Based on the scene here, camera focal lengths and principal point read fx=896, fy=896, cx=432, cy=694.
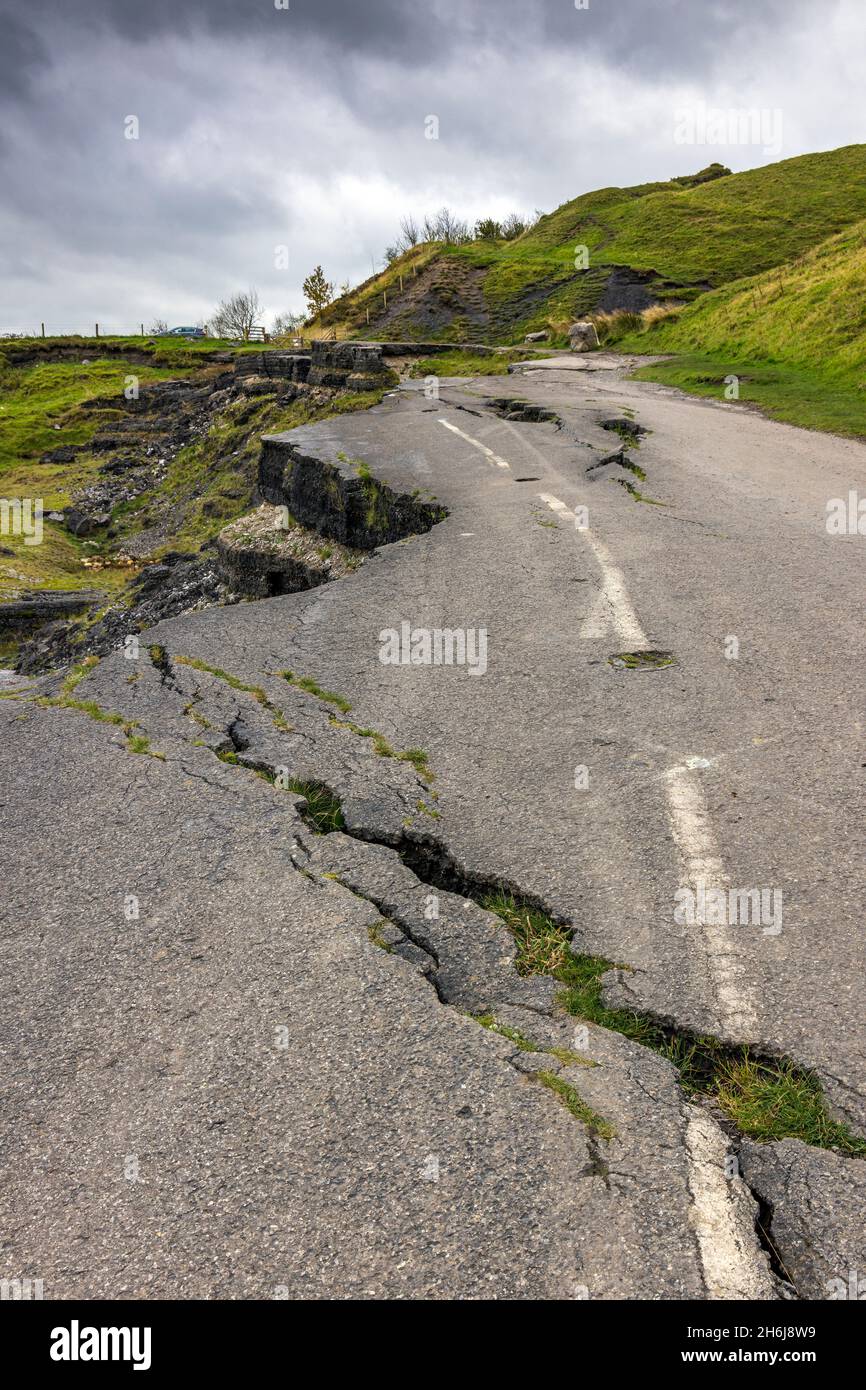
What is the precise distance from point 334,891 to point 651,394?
18.7m

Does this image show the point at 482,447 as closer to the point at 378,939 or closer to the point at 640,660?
the point at 640,660

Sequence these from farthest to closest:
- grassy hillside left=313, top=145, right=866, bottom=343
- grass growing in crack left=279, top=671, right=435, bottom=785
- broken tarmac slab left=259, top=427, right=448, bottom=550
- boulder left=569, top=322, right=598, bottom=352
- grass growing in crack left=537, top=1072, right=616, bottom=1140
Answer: grassy hillside left=313, top=145, right=866, bottom=343, boulder left=569, top=322, right=598, bottom=352, broken tarmac slab left=259, top=427, right=448, bottom=550, grass growing in crack left=279, top=671, right=435, bottom=785, grass growing in crack left=537, top=1072, right=616, bottom=1140

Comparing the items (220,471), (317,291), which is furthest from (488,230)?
(220,471)

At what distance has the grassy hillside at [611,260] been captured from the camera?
4053cm

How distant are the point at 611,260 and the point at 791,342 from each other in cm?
2628

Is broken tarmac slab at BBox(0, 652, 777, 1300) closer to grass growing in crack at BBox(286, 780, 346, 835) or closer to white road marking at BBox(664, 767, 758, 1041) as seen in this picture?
grass growing in crack at BBox(286, 780, 346, 835)

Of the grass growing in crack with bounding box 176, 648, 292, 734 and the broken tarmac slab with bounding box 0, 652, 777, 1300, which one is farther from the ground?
the grass growing in crack with bounding box 176, 648, 292, 734

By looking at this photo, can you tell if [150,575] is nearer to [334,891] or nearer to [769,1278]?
[334,891]

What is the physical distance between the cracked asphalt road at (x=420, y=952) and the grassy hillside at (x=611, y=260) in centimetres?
3379

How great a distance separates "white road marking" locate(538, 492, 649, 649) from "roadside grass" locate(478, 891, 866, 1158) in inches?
121

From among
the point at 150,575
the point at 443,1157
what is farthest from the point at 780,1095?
the point at 150,575

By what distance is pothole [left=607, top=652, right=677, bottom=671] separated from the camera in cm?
564

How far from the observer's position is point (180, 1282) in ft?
7.37

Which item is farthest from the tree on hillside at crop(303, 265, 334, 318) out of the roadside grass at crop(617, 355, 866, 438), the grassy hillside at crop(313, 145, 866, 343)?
the roadside grass at crop(617, 355, 866, 438)
